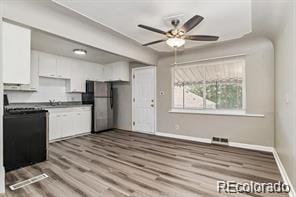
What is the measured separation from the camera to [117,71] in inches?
221

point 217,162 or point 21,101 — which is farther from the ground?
point 21,101

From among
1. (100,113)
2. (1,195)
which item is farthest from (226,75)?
(1,195)

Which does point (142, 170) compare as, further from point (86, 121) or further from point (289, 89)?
point (86, 121)

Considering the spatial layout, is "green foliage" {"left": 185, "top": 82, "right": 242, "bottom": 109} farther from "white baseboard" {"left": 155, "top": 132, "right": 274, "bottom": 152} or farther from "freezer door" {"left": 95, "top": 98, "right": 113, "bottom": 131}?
"freezer door" {"left": 95, "top": 98, "right": 113, "bottom": 131}

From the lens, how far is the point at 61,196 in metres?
1.94

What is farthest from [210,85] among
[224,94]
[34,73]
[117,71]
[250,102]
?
[34,73]

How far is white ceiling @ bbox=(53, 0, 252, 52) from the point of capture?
2219 millimetres

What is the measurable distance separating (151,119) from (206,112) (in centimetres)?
179

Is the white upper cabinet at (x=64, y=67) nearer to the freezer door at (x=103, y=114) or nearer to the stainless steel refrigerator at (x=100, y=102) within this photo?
the stainless steel refrigerator at (x=100, y=102)

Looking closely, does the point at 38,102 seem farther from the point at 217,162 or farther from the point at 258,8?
the point at 258,8

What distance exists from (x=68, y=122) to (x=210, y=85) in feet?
13.3

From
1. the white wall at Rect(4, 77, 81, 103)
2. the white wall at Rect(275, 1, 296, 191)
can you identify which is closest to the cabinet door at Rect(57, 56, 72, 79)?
the white wall at Rect(4, 77, 81, 103)

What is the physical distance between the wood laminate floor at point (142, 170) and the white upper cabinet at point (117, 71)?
8.00 feet

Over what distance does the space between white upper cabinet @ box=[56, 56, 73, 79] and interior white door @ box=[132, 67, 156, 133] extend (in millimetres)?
2056
